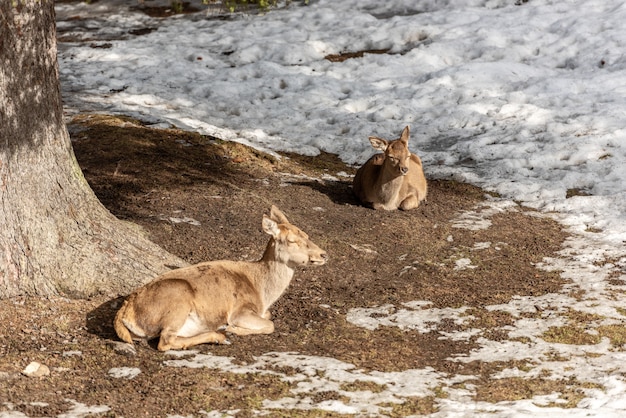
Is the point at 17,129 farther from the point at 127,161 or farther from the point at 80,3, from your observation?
the point at 80,3

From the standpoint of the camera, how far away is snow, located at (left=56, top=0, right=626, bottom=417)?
7.37 metres

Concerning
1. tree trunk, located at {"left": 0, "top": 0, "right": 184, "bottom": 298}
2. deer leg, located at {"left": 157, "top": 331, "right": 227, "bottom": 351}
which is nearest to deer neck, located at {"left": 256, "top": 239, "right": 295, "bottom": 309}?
deer leg, located at {"left": 157, "top": 331, "right": 227, "bottom": 351}

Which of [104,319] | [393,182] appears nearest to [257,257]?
[104,319]

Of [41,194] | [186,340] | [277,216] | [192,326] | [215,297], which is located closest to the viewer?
[186,340]

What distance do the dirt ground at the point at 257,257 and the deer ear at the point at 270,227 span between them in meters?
0.87

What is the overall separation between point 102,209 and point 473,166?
7385 millimetres

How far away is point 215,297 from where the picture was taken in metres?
7.51

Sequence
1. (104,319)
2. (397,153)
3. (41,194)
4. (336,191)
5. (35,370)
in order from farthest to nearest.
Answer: (336,191), (397,153), (41,194), (104,319), (35,370)

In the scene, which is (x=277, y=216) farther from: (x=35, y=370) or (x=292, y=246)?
(x=35, y=370)

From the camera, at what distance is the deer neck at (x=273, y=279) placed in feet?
26.2

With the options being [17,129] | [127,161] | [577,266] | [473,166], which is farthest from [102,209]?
[473,166]

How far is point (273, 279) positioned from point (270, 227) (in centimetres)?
52

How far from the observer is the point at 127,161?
12352mm

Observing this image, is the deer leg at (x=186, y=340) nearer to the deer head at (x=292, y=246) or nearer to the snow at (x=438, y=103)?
the snow at (x=438, y=103)
